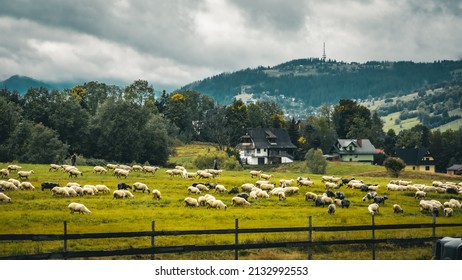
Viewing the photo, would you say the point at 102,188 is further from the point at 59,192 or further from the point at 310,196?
the point at 310,196

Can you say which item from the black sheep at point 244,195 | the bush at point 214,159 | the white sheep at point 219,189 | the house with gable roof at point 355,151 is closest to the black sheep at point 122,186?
the white sheep at point 219,189

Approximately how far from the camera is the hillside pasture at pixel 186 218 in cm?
2067

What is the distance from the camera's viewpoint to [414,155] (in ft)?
136

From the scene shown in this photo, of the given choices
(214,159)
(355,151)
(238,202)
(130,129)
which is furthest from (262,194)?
(355,151)

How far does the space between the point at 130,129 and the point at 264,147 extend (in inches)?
1414

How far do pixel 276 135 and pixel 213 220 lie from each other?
70.5 metres

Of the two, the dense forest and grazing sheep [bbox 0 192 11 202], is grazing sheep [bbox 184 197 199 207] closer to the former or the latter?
grazing sheep [bbox 0 192 11 202]

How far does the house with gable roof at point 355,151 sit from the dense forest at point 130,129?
1.65 meters

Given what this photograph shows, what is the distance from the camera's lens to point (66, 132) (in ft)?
204

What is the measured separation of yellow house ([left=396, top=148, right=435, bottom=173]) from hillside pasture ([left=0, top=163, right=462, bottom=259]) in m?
1.26

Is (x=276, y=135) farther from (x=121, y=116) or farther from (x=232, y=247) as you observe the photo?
(x=232, y=247)

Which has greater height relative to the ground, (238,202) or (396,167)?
(396,167)

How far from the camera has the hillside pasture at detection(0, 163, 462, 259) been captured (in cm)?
2067

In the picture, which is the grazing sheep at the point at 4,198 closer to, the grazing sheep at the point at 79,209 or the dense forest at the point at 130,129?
the grazing sheep at the point at 79,209
